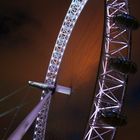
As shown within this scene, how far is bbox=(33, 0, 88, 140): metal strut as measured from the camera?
2838cm

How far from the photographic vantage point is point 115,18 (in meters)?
23.3

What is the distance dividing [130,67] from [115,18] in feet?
8.51

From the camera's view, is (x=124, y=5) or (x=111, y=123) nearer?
(x=111, y=123)

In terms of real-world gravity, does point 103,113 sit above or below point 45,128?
above

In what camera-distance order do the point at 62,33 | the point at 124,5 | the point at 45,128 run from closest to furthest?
the point at 124,5, the point at 62,33, the point at 45,128

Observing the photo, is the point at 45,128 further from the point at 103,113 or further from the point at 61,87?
the point at 103,113

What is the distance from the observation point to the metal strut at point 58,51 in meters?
28.4

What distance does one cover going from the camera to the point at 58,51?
98.2ft

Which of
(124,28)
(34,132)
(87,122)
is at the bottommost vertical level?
(34,132)

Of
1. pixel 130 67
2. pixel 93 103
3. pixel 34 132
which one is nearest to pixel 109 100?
pixel 93 103

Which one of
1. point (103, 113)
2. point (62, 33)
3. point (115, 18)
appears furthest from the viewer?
point (62, 33)

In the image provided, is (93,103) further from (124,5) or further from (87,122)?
(124,5)

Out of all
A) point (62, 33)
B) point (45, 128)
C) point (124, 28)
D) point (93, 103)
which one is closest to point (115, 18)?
point (124, 28)

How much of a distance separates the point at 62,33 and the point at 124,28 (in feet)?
18.4
